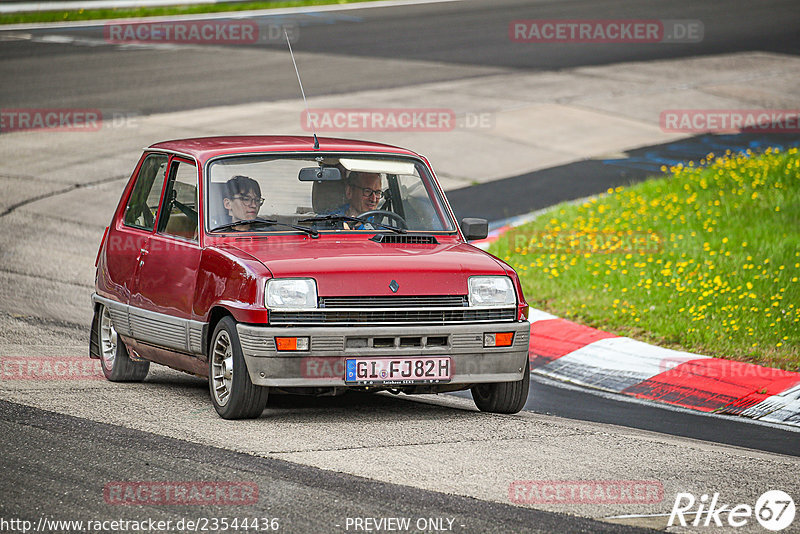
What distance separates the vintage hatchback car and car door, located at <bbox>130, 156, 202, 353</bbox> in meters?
0.01

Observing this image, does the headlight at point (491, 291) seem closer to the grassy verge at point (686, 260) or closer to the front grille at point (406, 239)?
the front grille at point (406, 239)

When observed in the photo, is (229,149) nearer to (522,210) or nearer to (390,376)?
(390,376)

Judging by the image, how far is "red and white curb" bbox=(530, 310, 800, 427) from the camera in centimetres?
811

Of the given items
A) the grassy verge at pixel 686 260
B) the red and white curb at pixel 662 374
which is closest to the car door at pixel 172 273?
the red and white curb at pixel 662 374

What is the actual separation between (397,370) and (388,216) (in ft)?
4.56

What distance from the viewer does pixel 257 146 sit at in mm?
7711

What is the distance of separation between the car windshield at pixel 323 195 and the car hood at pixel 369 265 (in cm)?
29

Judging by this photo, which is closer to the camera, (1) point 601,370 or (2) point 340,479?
(2) point 340,479

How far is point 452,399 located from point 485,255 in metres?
1.50

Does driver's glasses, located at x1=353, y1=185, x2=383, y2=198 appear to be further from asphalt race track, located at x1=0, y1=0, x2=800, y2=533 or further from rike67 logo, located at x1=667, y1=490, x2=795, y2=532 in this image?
rike67 logo, located at x1=667, y1=490, x2=795, y2=532

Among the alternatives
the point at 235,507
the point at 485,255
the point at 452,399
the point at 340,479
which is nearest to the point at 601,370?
the point at 452,399

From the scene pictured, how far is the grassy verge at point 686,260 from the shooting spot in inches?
380

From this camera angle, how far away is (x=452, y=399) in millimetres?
8367

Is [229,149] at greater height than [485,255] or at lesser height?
greater
